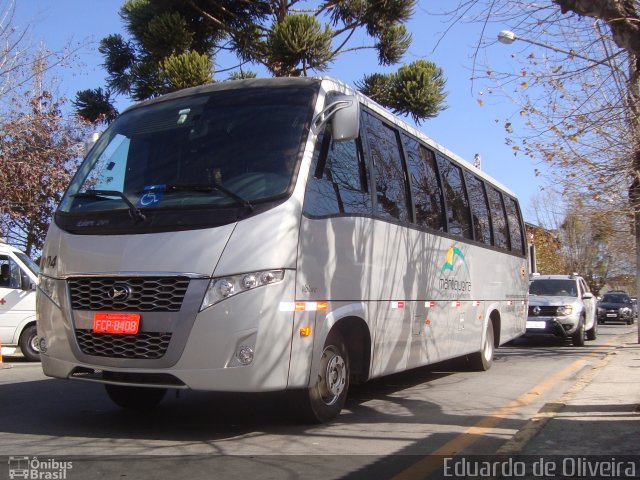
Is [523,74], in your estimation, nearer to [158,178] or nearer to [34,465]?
[158,178]

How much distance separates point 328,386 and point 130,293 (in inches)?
75.8

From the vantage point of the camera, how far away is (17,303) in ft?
38.2

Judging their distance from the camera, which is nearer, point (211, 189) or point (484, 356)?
point (211, 189)

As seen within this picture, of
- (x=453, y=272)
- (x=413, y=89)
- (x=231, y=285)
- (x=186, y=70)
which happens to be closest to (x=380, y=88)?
(x=413, y=89)

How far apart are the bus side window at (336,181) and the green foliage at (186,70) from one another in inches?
337

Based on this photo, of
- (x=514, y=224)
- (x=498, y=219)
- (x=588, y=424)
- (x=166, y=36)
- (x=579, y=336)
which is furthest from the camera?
(x=579, y=336)

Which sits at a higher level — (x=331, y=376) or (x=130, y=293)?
(x=130, y=293)

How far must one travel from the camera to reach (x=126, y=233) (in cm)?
513

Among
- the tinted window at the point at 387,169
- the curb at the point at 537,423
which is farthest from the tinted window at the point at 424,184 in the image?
the curb at the point at 537,423

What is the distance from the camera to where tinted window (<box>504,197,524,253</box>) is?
1223cm

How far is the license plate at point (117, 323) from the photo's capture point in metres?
4.91

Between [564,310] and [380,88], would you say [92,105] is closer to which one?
[380,88]

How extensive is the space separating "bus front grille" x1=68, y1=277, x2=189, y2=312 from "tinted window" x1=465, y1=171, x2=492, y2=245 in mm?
6109

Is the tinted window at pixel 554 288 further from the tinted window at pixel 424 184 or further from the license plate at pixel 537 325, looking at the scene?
the tinted window at pixel 424 184
